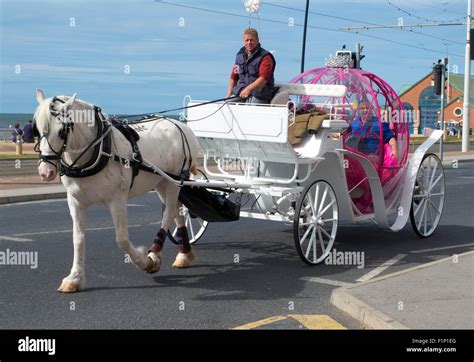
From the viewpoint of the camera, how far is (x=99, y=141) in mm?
6973

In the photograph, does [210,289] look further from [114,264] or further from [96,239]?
[96,239]

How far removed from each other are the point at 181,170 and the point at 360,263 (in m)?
2.55

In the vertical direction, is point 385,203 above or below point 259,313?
above

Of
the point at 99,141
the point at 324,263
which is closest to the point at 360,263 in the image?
the point at 324,263

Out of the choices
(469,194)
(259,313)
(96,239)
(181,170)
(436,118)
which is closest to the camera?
(259,313)

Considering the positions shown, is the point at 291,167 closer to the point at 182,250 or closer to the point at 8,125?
the point at 182,250

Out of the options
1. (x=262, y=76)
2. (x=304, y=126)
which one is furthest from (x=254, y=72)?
(x=304, y=126)

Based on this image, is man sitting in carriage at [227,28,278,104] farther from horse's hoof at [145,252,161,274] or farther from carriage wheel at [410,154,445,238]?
carriage wheel at [410,154,445,238]

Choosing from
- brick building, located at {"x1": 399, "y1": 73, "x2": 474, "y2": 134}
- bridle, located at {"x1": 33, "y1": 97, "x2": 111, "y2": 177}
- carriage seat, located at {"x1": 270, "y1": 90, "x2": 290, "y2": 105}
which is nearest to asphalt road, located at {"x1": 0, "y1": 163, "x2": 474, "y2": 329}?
bridle, located at {"x1": 33, "y1": 97, "x2": 111, "y2": 177}

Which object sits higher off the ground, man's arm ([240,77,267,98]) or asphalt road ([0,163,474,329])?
man's arm ([240,77,267,98])

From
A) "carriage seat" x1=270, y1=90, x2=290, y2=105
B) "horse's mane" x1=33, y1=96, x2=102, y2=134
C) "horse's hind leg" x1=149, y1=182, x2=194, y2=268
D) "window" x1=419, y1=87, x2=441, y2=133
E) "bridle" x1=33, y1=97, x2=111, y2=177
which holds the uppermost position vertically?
"window" x1=419, y1=87, x2=441, y2=133

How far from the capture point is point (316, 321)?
21.2 ft

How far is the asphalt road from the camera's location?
6516 millimetres
